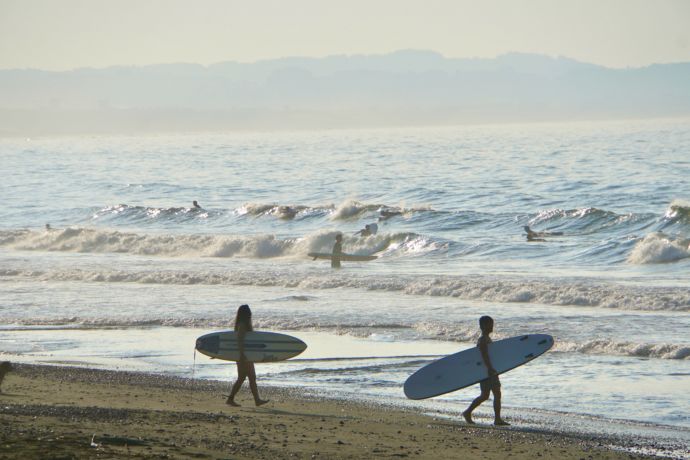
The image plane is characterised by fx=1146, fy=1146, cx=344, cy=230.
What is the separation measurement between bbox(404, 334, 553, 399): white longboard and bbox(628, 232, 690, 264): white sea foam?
56.3ft

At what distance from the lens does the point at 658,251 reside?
30.8m

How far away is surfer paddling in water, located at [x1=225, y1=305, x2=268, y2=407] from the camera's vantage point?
534 inches

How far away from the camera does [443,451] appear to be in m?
11.0

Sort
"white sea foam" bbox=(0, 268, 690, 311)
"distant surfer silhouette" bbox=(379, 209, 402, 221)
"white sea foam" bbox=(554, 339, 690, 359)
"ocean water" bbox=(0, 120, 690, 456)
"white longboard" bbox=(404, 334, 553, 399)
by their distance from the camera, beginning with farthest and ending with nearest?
"distant surfer silhouette" bbox=(379, 209, 402, 221)
"white sea foam" bbox=(0, 268, 690, 311)
"white sea foam" bbox=(554, 339, 690, 359)
"ocean water" bbox=(0, 120, 690, 456)
"white longboard" bbox=(404, 334, 553, 399)

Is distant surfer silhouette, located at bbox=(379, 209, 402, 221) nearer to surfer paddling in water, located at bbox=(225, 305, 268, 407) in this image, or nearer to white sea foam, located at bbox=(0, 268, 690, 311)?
white sea foam, located at bbox=(0, 268, 690, 311)

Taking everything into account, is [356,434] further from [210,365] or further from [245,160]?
[245,160]

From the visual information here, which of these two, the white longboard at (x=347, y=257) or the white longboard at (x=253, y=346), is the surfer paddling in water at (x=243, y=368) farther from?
the white longboard at (x=347, y=257)

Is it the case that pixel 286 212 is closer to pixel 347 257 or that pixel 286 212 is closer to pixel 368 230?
pixel 368 230

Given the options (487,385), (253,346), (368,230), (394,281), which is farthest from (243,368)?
(368,230)

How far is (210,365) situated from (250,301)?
775 centimetres

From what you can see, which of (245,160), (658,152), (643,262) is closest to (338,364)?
(643,262)

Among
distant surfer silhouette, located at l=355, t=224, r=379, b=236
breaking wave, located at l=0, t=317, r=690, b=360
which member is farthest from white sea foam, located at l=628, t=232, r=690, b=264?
breaking wave, located at l=0, t=317, r=690, b=360

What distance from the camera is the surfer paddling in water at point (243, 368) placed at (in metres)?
13.6

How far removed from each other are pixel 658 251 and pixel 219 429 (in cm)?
2186
